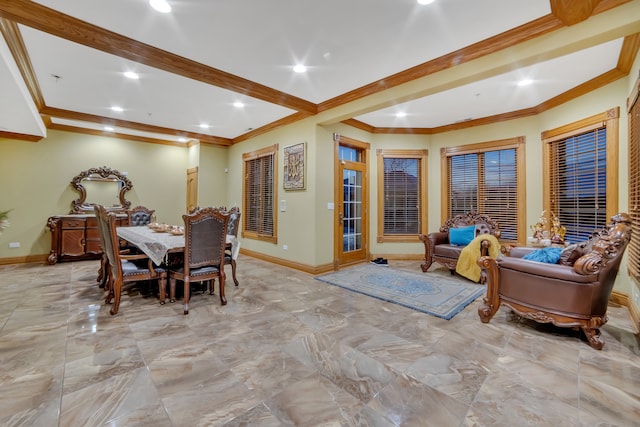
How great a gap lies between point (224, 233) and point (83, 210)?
4.80m

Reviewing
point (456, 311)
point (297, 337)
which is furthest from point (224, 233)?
point (456, 311)

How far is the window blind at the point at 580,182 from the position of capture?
12.0 feet

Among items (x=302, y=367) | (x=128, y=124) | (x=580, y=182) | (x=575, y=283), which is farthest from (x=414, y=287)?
(x=128, y=124)

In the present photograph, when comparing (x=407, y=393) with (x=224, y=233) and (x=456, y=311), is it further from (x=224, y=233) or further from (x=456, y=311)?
(x=224, y=233)

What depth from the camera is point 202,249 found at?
10.2 ft

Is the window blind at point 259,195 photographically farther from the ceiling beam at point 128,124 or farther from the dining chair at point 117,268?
the dining chair at point 117,268

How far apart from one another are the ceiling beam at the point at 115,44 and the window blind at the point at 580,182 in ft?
14.4

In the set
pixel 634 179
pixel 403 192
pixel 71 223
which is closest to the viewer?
pixel 634 179

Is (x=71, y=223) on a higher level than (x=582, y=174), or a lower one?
lower

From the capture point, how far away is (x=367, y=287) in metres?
3.95

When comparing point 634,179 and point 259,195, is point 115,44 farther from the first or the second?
point 634,179

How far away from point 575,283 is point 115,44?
Result: 4.80 metres

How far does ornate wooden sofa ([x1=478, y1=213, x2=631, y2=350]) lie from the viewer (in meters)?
2.27

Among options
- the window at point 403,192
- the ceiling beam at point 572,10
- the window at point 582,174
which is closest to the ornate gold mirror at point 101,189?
the window at point 403,192
